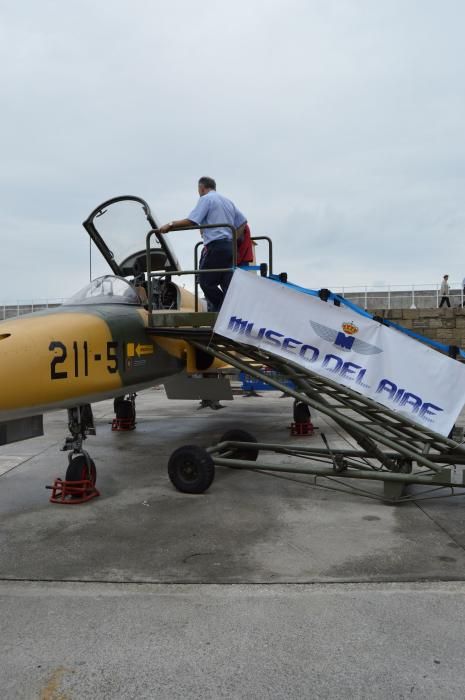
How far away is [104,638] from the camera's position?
9.16 feet

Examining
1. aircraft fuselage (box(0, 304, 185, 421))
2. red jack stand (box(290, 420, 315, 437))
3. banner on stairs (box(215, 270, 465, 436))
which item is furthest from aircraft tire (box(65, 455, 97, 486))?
red jack stand (box(290, 420, 315, 437))

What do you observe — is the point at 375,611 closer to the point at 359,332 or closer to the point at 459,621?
the point at 459,621

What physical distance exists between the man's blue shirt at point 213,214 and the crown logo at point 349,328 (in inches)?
69.0

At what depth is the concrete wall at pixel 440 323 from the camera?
18.8 m

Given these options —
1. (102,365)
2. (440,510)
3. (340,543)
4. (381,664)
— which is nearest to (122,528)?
(102,365)

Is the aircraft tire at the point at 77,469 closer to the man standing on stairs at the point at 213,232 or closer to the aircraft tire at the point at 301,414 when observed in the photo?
the man standing on stairs at the point at 213,232

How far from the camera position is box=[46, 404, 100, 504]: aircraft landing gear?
5383 mm

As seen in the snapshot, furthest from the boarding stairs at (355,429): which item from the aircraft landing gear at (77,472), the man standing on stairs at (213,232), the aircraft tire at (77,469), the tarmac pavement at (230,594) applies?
the aircraft tire at (77,469)

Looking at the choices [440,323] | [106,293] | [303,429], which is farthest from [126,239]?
[440,323]

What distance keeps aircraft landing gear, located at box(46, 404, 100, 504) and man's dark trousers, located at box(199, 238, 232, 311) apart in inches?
75.1

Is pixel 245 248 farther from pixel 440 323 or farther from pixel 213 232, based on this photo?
pixel 440 323

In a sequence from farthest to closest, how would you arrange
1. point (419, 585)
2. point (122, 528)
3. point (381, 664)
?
point (122, 528)
point (419, 585)
point (381, 664)

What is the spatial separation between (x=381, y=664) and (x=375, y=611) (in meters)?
0.53

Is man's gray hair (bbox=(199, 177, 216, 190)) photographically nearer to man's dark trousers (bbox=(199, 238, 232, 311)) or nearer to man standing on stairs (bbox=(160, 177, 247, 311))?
man standing on stairs (bbox=(160, 177, 247, 311))
